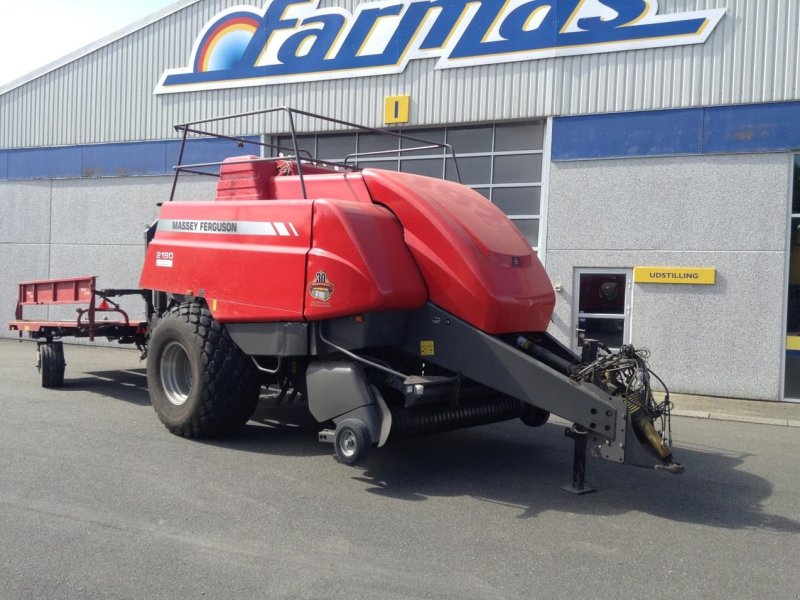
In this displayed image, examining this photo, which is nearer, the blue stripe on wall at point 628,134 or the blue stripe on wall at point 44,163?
the blue stripe on wall at point 628,134

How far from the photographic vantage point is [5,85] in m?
18.0

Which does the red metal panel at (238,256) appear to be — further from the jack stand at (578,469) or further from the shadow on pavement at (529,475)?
the jack stand at (578,469)

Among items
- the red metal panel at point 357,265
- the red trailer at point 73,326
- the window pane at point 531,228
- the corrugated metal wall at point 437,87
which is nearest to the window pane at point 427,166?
the corrugated metal wall at point 437,87

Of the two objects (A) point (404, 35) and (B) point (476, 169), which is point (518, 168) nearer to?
(B) point (476, 169)

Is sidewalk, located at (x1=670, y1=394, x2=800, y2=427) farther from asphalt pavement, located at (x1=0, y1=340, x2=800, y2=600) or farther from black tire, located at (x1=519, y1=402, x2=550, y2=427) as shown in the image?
black tire, located at (x1=519, y1=402, x2=550, y2=427)

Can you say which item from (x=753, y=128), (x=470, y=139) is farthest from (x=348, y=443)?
(x=470, y=139)

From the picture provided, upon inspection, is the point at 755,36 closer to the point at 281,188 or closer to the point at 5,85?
the point at 281,188

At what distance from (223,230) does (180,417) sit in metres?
1.88

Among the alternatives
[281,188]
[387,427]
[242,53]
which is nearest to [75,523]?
[387,427]

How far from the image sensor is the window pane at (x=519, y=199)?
13070 millimetres

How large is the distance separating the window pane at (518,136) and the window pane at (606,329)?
3.11 m

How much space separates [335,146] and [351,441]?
31.9 feet

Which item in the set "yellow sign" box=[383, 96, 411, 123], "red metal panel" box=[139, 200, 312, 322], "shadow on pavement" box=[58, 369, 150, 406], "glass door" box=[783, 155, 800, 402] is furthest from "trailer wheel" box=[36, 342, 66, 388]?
"glass door" box=[783, 155, 800, 402]

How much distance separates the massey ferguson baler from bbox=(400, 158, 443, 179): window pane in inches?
266
